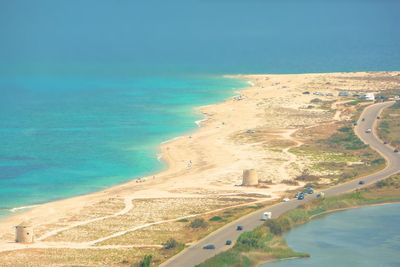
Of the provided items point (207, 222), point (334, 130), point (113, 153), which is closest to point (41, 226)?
point (207, 222)

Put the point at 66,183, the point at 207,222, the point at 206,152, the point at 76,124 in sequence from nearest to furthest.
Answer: the point at 207,222
the point at 66,183
the point at 206,152
the point at 76,124

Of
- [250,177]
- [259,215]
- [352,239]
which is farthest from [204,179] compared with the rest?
[352,239]

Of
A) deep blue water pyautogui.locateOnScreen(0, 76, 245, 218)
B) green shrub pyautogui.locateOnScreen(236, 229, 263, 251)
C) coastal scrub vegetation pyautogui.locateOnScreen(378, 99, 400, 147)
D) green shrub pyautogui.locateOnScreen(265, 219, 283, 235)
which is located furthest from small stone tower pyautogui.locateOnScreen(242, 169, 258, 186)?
coastal scrub vegetation pyautogui.locateOnScreen(378, 99, 400, 147)

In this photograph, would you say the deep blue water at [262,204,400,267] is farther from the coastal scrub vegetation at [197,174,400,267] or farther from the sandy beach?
the sandy beach

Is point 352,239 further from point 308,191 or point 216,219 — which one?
point 308,191

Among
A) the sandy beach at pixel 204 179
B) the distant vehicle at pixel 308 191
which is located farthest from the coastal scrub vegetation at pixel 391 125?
the distant vehicle at pixel 308 191

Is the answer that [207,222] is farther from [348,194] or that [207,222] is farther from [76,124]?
[76,124]

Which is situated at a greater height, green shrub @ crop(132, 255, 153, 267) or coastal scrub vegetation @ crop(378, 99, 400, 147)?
coastal scrub vegetation @ crop(378, 99, 400, 147)
